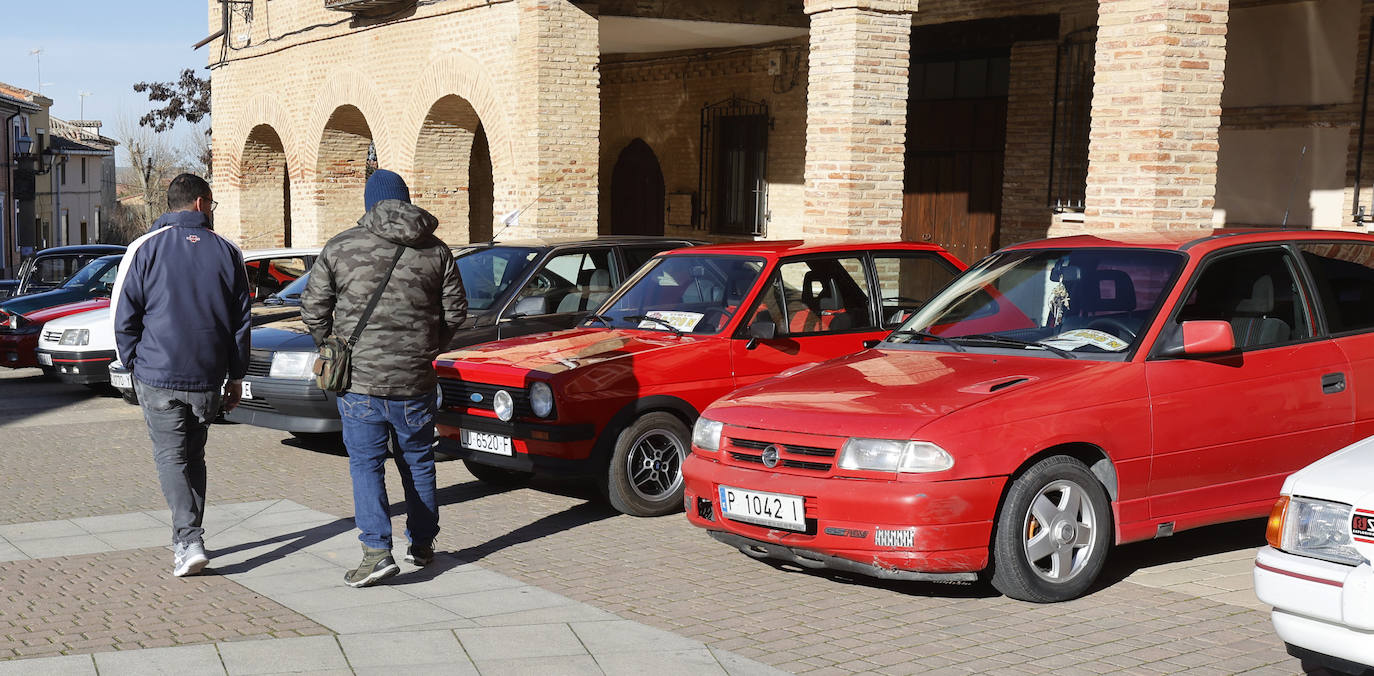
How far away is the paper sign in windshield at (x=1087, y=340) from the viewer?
6.05 metres

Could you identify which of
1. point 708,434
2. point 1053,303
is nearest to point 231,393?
point 708,434

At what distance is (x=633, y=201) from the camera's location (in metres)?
23.4

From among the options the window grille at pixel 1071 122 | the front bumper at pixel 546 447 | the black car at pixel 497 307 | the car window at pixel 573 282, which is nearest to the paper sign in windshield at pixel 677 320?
the front bumper at pixel 546 447

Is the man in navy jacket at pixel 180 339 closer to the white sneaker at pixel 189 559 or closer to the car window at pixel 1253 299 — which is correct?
the white sneaker at pixel 189 559

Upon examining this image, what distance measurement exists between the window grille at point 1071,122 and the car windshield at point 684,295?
813 cm

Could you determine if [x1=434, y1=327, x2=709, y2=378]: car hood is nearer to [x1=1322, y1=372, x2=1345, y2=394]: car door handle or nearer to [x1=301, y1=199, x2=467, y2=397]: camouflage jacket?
[x1=301, y1=199, x2=467, y2=397]: camouflage jacket

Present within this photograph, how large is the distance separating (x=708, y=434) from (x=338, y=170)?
18554 millimetres

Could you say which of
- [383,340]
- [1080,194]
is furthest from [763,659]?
[1080,194]

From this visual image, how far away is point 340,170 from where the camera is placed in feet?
76.7

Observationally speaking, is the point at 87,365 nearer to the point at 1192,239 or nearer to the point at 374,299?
the point at 374,299

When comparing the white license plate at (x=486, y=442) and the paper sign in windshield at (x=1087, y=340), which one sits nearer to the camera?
the paper sign in windshield at (x=1087, y=340)

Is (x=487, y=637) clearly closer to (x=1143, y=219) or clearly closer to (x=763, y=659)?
(x=763, y=659)

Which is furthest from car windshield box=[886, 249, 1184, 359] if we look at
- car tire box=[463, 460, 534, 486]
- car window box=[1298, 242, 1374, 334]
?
car tire box=[463, 460, 534, 486]

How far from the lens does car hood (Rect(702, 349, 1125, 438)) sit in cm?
553
